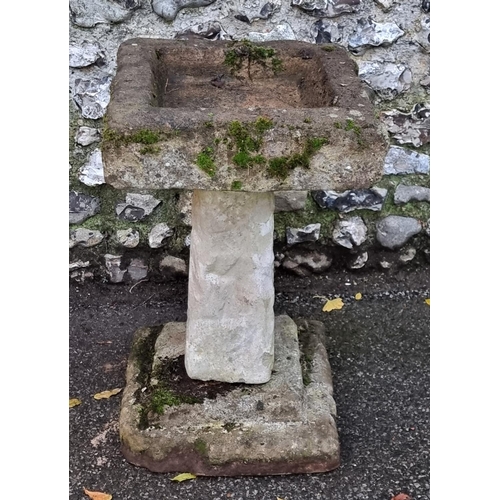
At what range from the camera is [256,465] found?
279cm

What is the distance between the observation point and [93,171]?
12.1 ft

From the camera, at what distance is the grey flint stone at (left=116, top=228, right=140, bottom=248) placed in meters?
3.83

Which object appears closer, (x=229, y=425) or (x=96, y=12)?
(x=229, y=425)

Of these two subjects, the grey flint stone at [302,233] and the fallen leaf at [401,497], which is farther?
the grey flint stone at [302,233]

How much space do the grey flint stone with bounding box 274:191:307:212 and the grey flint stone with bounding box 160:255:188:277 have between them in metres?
0.54

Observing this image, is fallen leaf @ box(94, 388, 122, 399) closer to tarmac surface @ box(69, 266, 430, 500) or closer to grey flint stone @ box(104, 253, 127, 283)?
tarmac surface @ box(69, 266, 430, 500)

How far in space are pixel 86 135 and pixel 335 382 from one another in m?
1.60

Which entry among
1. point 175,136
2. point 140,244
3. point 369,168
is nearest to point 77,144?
point 140,244

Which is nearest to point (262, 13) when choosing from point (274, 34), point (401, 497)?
point (274, 34)

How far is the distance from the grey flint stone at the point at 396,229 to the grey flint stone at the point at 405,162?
234mm

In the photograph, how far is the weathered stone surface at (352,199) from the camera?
383 cm

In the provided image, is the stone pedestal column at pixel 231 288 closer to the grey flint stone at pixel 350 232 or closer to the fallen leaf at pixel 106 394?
the fallen leaf at pixel 106 394

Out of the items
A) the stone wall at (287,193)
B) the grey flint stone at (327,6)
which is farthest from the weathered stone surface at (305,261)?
the grey flint stone at (327,6)

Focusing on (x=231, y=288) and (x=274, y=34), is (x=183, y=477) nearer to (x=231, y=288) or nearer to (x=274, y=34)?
(x=231, y=288)
